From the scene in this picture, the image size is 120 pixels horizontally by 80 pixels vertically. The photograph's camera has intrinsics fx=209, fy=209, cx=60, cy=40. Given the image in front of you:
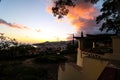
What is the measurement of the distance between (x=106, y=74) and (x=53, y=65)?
20.5 meters

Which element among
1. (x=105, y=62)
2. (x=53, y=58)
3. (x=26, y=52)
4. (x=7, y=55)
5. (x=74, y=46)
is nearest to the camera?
(x=105, y=62)

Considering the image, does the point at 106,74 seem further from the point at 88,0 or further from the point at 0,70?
the point at 0,70

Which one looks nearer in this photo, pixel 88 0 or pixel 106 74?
pixel 106 74

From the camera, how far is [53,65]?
92.5 ft

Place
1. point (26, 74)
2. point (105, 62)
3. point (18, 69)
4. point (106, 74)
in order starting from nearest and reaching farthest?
point (106, 74)
point (105, 62)
point (26, 74)
point (18, 69)

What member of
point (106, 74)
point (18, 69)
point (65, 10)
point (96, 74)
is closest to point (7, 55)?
point (18, 69)

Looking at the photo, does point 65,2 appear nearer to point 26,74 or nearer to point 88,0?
point 88,0

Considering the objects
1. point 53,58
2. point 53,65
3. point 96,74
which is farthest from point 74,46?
point 96,74

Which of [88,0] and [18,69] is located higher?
[88,0]

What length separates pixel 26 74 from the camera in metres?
22.9

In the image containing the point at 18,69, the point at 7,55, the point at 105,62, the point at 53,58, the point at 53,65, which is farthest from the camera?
the point at 7,55

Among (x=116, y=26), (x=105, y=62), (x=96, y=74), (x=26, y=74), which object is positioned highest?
(x=116, y=26)

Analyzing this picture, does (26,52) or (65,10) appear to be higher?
(65,10)

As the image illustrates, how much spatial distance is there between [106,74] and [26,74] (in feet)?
52.8
